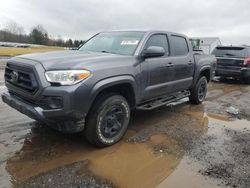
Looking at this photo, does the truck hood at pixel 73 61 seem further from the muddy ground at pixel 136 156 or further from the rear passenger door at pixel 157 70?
the muddy ground at pixel 136 156

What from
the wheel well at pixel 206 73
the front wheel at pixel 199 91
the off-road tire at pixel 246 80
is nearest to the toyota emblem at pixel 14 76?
the front wheel at pixel 199 91

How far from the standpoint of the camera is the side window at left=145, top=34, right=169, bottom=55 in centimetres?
529

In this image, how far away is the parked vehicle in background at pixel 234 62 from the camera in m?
11.8

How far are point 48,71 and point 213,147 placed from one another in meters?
2.98

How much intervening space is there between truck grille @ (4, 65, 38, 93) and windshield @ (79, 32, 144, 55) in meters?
1.65

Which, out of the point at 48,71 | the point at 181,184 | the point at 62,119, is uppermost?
the point at 48,71

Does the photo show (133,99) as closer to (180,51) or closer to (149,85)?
(149,85)

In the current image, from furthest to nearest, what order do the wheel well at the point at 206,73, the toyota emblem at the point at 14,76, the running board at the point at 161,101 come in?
the wheel well at the point at 206,73, the running board at the point at 161,101, the toyota emblem at the point at 14,76

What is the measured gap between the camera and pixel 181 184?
11.1 ft

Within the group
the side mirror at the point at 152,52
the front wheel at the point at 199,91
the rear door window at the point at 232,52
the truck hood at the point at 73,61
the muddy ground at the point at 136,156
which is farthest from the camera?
the rear door window at the point at 232,52

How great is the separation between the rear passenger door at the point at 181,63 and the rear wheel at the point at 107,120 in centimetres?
177

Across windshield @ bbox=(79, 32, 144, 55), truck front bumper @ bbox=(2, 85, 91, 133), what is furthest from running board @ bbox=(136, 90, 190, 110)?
truck front bumper @ bbox=(2, 85, 91, 133)

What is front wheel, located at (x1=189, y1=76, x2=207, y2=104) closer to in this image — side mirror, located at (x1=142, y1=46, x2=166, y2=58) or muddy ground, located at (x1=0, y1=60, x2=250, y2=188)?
muddy ground, located at (x1=0, y1=60, x2=250, y2=188)

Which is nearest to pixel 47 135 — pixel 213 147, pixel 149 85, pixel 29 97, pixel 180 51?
pixel 29 97
